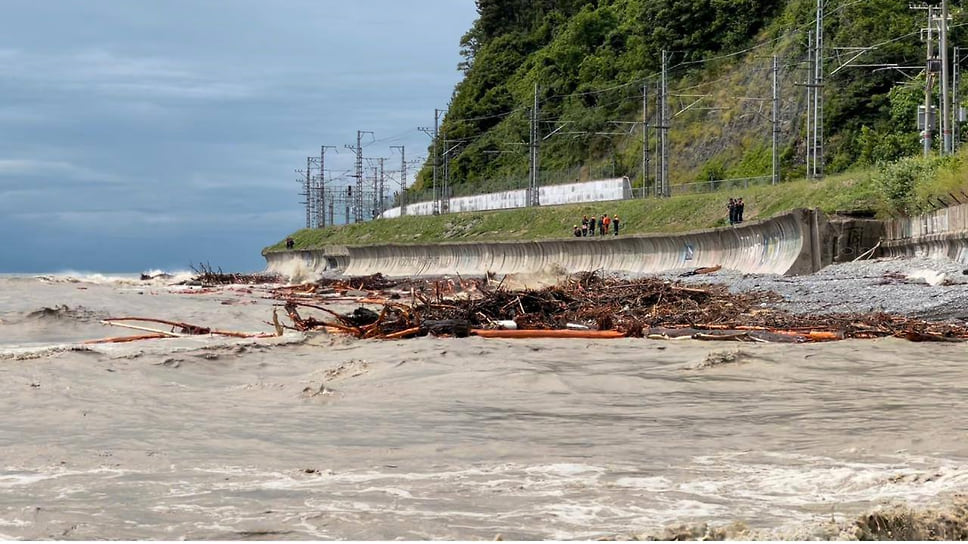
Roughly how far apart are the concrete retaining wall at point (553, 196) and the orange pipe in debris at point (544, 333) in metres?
64.2

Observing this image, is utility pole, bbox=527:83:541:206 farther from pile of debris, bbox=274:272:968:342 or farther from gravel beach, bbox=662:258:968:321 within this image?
pile of debris, bbox=274:272:968:342

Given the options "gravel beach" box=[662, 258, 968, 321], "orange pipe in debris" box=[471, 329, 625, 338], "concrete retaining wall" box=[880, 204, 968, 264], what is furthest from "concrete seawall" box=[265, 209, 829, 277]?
"orange pipe in debris" box=[471, 329, 625, 338]

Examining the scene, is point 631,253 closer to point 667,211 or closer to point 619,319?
point 619,319

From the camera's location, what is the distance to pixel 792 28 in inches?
3381

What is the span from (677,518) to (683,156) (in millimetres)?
85320

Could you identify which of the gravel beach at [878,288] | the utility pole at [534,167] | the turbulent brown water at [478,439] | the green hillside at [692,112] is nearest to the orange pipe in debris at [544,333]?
the turbulent brown water at [478,439]

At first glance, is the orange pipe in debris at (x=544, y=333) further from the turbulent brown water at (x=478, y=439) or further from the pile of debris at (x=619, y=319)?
the turbulent brown water at (x=478, y=439)

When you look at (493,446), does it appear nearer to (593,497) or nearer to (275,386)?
(593,497)

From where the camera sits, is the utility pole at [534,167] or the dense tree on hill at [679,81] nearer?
the dense tree on hill at [679,81]

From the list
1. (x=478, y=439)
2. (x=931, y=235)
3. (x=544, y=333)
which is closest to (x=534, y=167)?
(x=931, y=235)

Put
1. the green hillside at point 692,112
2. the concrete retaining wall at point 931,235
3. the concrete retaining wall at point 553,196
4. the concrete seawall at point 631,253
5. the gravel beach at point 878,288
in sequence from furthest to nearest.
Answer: the concrete retaining wall at point 553,196 → the green hillside at point 692,112 → the concrete seawall at point 631,253 → the concrete retaining wall at point 931,235 → the gravel beach at point 878,288

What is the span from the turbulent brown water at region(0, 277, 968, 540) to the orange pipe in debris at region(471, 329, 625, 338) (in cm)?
77

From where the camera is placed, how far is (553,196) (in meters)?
89.4

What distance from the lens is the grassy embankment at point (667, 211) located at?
34.2 m
